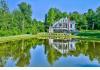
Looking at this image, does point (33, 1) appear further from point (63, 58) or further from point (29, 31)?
point (63, 58)

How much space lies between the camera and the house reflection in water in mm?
2822

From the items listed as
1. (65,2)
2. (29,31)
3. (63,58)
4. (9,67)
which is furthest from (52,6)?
(9,67)

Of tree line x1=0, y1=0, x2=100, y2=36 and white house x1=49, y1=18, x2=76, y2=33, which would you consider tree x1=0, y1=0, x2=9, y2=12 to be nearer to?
tree line x1=0, y1=0, x2=100, y2=36

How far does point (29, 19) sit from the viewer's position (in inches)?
113

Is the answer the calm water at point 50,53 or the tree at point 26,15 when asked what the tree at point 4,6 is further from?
the calm water at point 50,53

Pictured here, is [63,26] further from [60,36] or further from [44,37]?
[44,37]

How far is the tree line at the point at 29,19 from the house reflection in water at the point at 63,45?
163 mm

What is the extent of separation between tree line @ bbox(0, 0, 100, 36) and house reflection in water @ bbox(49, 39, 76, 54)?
163mm

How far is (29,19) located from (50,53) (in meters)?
0.39

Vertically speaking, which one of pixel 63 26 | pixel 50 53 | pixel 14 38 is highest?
pixel 63 26

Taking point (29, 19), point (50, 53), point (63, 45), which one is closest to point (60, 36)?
point (63, 45)

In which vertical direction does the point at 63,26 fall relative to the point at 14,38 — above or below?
above

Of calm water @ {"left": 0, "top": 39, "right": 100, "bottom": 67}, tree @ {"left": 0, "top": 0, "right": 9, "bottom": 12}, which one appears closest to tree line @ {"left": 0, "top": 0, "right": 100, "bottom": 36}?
tree @ {"left": 0, "top": 0, "right": 9, "bottom": 12}

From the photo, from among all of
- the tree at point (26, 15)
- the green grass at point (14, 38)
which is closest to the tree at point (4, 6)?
the tree at point (26, 15)
